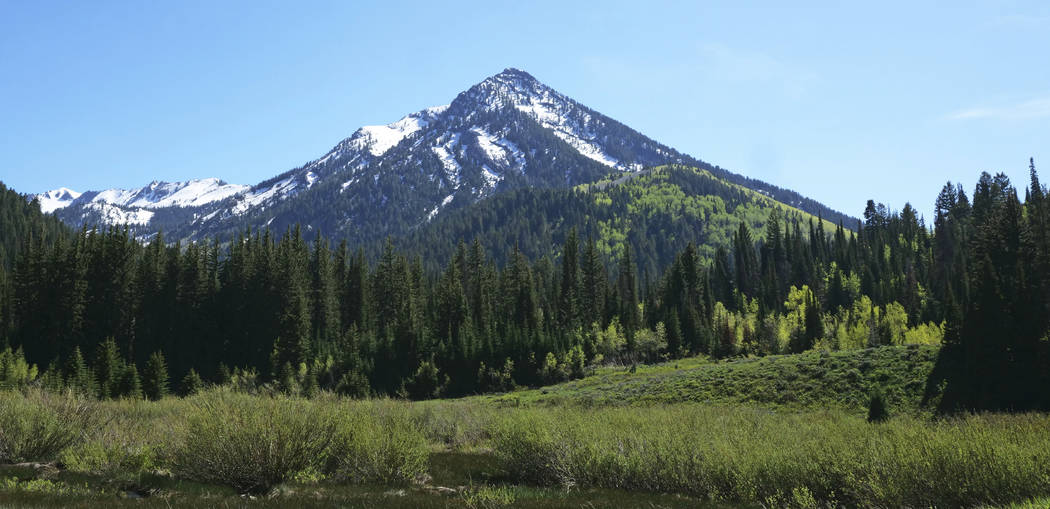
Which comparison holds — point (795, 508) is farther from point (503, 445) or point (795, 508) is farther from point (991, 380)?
point (991, 380)

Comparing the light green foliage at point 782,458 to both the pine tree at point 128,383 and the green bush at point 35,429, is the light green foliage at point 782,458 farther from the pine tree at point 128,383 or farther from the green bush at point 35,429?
the pine tree at point 128,383

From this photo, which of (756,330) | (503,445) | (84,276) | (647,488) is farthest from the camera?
(756,330)

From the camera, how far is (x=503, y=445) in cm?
2836

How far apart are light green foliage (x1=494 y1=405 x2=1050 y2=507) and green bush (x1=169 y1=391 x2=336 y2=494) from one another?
1000cm

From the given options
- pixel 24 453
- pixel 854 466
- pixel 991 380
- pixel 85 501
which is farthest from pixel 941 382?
pixel 24 453

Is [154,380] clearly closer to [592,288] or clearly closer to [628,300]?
[592,288]

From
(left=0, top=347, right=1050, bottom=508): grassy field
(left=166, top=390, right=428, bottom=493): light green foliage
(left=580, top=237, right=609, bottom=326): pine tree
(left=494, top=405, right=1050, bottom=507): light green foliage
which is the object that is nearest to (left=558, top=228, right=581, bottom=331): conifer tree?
(left=580, top=237, right=609, bottom=326): pine tree

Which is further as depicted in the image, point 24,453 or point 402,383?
point 402,383

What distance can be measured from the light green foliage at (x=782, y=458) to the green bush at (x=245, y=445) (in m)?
10.00

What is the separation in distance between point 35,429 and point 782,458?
2900 centimetres

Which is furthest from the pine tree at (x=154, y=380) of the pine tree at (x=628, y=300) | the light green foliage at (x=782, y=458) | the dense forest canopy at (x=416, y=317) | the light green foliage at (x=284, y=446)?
the pine tree at (x=628, y=300)

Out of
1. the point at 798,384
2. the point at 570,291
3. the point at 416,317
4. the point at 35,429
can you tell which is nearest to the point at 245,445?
the point at 35,429

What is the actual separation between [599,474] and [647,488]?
6.80 feet

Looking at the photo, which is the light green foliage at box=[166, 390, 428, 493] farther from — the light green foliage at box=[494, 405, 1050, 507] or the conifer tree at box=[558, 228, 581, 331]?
the conifer tree at box=[558, 228, 581, 331]
